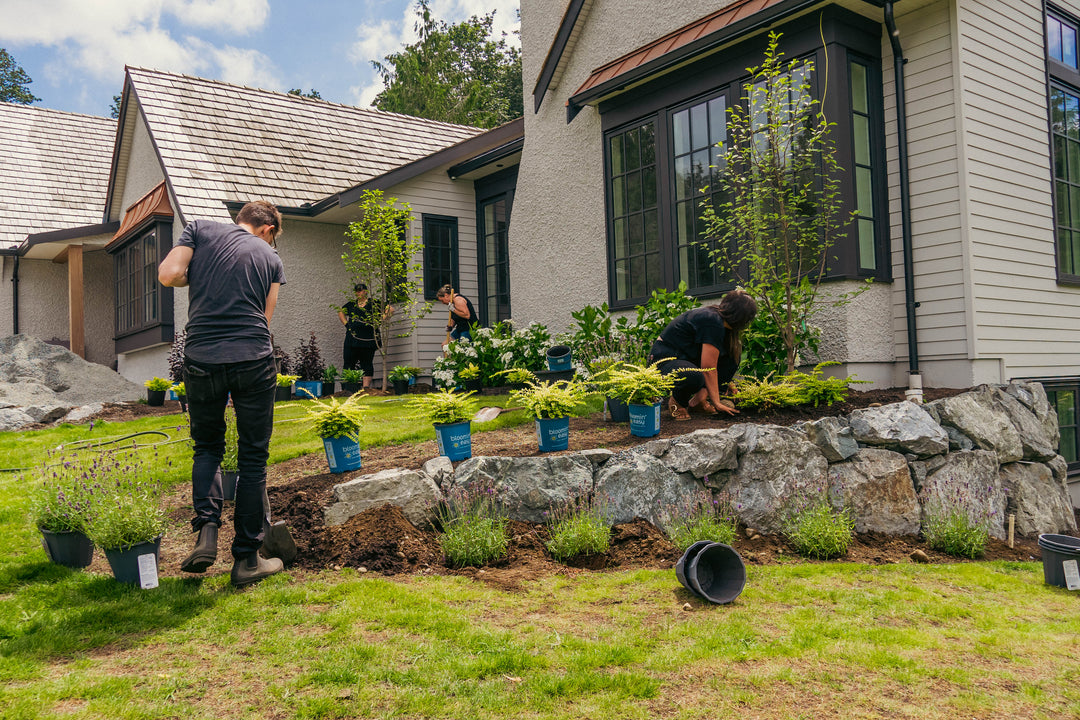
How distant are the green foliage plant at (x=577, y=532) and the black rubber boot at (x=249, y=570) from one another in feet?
5.66

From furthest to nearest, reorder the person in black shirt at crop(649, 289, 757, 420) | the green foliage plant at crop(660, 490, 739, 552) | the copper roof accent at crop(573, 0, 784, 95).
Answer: the copper roof accent at crop(573, 0, 784, 95) < the person in black shirt at crop(649, 289, 757, 420) < the green foliage plant at crop(660, 490, 739, 552)

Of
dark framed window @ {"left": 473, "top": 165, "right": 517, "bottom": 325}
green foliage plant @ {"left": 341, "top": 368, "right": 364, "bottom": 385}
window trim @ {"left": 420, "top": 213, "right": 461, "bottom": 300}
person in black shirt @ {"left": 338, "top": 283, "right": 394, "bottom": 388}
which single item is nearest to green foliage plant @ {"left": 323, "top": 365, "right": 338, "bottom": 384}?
person in black shirt @ {"left": 338, "top": 283, "right": 394, "bottom": 388}

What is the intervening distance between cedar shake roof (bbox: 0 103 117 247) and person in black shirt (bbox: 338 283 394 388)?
899 centimetres

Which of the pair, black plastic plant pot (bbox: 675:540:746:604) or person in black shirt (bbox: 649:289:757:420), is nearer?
black plastic plant pot (bbox: 675:540:746:604)

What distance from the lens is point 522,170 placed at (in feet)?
35.5

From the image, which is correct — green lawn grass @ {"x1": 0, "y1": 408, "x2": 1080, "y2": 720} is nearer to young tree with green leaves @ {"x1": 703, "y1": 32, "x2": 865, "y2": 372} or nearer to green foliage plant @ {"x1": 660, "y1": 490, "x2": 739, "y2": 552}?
green foliage plant @ {"x1": 660, "y1": 490, "x2": 739, "y2": 552}

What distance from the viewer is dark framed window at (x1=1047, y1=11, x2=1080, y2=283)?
8.23 m

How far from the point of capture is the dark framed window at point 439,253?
12.6m

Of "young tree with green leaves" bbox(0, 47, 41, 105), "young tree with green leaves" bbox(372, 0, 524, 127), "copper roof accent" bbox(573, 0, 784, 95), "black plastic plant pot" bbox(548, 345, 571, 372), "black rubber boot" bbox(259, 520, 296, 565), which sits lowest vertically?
"black rubber boot" bbox(259, 520, 296, 565)

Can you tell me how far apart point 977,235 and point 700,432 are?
11.8 ft

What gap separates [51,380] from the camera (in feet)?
39.5

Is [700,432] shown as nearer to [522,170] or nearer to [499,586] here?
[499,586]

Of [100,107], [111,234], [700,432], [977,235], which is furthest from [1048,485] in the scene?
[100,107]

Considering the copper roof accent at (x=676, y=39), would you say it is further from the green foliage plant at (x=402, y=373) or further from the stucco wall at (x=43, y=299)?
the stucco wall at (x=43, y=299)
